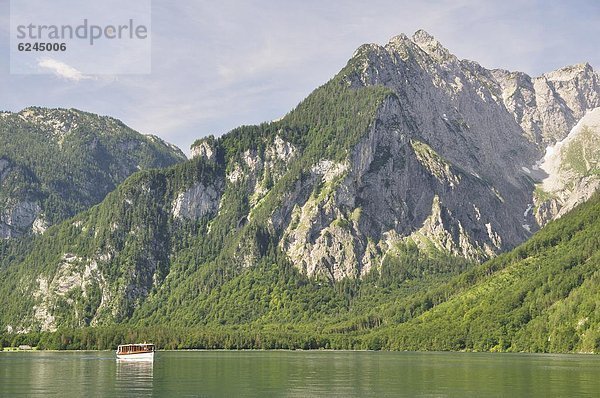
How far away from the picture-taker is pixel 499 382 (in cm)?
15825

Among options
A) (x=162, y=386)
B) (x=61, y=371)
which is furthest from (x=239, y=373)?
(x=61, y=371)

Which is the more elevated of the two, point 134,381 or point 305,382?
point 134,381

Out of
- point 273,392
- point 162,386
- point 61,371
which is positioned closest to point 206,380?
point 162,386

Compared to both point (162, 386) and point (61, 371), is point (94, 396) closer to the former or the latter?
point (162, 386)

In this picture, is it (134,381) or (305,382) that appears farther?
(134,381)

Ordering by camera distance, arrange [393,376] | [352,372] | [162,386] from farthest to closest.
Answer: [352,372] < [393,376] < [162,386]

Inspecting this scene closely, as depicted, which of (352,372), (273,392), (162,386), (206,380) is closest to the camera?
(273,392)

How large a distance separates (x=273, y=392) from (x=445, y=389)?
32.5m

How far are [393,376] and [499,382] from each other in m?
27.3

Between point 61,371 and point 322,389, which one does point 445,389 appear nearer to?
point 322,389

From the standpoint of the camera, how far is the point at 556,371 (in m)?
188

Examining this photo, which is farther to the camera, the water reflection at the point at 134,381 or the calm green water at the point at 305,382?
the water reflection at the point at 134,381

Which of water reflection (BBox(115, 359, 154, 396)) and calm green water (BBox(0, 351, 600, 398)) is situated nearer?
calm green water (BBox(0, 351, 600, 398))

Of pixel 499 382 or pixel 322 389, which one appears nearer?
pixel 322 389
